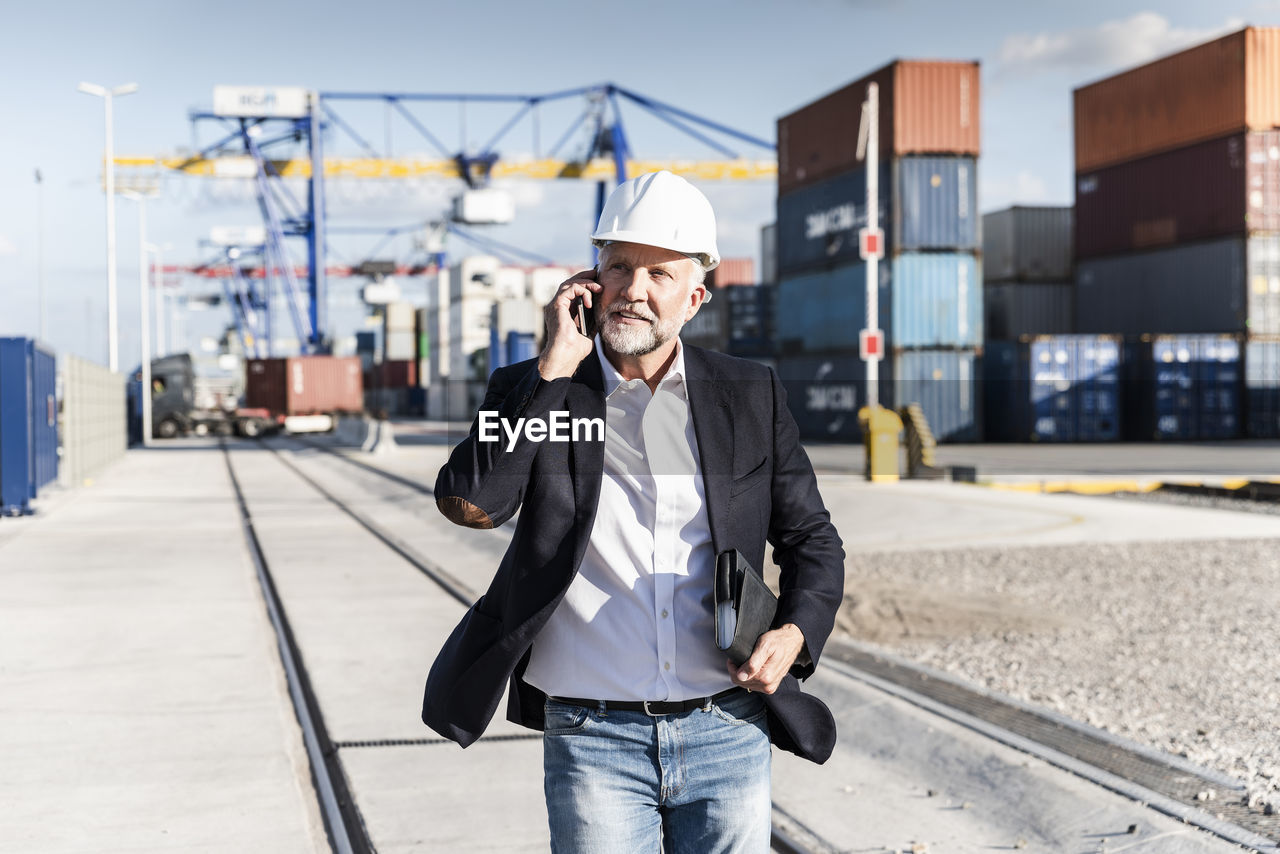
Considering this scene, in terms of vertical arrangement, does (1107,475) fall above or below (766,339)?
below

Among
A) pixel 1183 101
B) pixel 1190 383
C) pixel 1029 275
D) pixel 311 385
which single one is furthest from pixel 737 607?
pixel 311 385

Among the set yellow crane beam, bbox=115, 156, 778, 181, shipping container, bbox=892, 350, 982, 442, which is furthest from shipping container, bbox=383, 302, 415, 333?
shipping container, bbox=892, 350, 982, 442

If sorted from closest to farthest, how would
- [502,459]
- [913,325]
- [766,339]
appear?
[502,459] < [913,325] < [766,339]

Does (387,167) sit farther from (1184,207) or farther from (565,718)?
(565,718)

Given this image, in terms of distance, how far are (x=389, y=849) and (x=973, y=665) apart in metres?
4.07

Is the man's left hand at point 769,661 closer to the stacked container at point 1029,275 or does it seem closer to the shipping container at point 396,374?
the stacked container at point 1029,275

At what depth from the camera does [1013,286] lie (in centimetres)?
4250


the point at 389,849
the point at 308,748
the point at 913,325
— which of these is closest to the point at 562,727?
the point at 389,849

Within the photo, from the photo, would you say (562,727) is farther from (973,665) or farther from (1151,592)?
(1151,592)

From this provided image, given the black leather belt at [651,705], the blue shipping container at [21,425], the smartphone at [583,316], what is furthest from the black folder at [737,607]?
the blue shipping container at [21,425]

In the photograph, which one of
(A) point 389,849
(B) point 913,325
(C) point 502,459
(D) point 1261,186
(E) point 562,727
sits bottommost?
(A) point 389,849

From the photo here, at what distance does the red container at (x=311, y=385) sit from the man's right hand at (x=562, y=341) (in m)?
43.7

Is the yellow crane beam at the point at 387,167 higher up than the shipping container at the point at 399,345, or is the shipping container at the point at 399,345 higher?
the yellow crane beam at the point at 387,167

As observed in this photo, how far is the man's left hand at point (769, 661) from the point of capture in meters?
2.29
